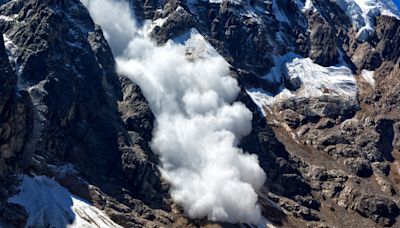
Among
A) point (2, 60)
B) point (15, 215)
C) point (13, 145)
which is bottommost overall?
point (15, 215)

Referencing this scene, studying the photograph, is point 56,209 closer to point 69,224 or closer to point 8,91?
point 69,224

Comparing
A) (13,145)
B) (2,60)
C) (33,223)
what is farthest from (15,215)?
(2,60)

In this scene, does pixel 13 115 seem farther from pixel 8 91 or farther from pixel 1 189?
pixel 1 189

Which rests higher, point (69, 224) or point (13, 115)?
point (13, 115)

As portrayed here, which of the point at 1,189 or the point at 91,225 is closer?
the point at 1,189

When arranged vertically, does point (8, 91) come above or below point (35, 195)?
above

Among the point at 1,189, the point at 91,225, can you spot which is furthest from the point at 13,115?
the point at 91,225

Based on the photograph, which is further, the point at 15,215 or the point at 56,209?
the point at 56,209
